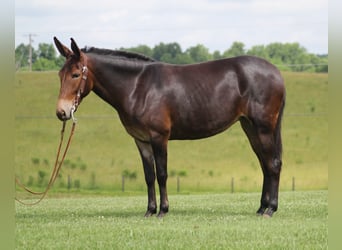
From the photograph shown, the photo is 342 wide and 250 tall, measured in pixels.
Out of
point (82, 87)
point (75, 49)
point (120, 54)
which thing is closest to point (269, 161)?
point (120, 54)

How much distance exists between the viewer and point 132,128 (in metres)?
12.4

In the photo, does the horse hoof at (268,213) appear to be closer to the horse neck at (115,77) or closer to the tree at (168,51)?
the horse neck at (115,77)

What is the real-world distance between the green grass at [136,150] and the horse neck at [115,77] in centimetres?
3482

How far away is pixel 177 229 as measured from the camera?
10.4 m

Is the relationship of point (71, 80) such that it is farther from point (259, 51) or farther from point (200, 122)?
point (259, 51)

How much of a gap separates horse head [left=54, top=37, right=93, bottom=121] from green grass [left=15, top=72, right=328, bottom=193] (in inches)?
1389

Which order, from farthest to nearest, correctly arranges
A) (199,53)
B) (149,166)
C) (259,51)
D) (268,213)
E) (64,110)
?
(259,51) → (199,53) → (149,166) → (268,213) → (64,110)

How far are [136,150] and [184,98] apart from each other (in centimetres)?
4794

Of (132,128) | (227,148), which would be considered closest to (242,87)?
(132,128)

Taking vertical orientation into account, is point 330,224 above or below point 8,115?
below

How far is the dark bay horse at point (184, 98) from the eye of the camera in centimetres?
1232

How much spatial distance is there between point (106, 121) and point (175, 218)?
172 ft

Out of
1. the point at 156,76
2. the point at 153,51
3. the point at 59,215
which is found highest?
the point at 153,51

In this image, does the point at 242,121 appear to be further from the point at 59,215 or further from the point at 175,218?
the point at 59,215
